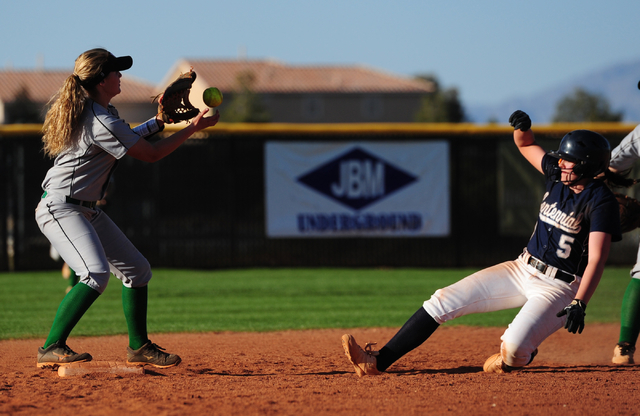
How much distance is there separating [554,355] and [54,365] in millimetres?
3765

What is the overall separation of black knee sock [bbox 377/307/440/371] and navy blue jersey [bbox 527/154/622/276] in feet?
2.58

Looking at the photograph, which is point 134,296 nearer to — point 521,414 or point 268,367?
point 268,367

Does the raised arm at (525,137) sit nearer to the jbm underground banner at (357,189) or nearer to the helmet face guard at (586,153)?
the helmet face guard at (586,153)

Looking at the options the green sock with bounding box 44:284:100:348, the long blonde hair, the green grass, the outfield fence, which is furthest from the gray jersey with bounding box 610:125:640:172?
the outfield fence

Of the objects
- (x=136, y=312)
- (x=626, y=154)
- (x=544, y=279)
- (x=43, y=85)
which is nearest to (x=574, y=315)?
(x=544, y=279)

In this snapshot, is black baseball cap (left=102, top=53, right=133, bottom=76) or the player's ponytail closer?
the player's ponytail

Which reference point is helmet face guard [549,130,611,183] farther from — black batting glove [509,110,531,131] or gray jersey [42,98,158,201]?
gray jersey [42,98,158,201]

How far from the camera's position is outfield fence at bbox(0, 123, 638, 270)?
38.1 feet

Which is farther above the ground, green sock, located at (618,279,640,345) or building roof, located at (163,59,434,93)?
building roof, located at (163,59,434,93)

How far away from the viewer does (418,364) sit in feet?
16.8

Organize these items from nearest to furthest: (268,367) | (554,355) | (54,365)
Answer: (54,365), (268,367), (554,355)

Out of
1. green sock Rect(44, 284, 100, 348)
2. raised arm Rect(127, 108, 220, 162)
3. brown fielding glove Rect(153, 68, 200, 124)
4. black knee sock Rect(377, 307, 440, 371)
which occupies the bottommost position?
black knee sock Rect(377, 307, 440, 371)

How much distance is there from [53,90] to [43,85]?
97.3 inches

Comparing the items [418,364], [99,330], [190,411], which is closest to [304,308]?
[99,330]
